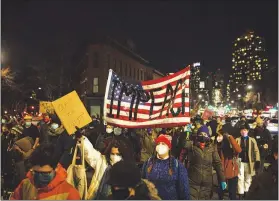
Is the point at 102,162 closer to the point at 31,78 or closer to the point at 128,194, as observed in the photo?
the point at 128,194

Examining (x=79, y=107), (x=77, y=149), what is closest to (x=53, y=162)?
(x=77, y=149)

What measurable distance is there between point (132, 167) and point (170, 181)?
1.82 metres

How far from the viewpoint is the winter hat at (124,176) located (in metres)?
3.52

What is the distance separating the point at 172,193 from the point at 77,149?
2238 mm

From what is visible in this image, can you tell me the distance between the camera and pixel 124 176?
354 centimetres

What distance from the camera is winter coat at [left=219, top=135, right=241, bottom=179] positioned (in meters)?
9.05

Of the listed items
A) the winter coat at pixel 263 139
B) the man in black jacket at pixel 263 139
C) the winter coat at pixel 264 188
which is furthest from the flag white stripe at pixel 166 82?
the winter coat at pixel 263 139

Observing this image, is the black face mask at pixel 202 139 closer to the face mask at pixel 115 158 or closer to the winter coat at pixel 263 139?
the face mask at pixel 115 158

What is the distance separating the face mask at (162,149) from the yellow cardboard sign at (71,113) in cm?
206

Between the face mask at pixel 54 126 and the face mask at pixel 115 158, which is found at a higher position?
the face mask at pixel 54 126

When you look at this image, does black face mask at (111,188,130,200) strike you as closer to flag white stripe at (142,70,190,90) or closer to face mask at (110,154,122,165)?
face mask at (110,154,122,165)

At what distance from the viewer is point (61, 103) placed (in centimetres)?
748

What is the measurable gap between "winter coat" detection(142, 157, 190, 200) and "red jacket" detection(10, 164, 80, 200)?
1365mm

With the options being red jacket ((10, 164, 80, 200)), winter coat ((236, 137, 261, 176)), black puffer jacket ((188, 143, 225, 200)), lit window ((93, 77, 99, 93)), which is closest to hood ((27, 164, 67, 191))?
red jacket ((10, 164, 80, 200))
